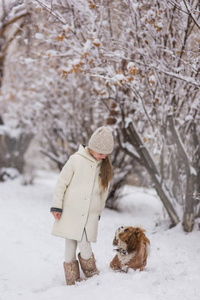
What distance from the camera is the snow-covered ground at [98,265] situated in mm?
2807

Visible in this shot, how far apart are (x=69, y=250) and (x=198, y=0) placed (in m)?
3.56

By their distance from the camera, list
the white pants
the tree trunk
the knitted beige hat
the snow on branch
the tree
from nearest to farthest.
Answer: the knitted beige hat → the white pants → the tree → the snow on branch → the tree trunk

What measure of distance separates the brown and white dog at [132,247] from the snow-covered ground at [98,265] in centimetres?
11

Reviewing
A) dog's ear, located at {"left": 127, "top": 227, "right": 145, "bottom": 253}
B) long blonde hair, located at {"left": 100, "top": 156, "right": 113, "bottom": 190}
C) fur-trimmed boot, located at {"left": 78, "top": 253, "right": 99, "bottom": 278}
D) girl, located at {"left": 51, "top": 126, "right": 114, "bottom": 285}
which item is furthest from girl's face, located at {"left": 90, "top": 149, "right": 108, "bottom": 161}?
fur-trimmed boot, located at {"left": 78, "top": 253, "right": 99, "bottom": 278}

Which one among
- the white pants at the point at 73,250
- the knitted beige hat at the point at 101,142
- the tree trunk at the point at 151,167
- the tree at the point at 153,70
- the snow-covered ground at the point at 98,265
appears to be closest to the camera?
the snow-covered ground at the point at 98,265

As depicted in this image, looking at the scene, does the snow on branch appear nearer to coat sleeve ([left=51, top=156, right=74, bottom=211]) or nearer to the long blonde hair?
the long blonde hair

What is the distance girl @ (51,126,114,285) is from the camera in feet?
10.2

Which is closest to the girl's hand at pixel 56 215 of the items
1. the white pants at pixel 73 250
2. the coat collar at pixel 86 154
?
the white pants at pixel 73 250

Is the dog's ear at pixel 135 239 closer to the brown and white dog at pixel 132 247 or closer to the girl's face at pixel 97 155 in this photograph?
the brown and white dog at pixel 132 247

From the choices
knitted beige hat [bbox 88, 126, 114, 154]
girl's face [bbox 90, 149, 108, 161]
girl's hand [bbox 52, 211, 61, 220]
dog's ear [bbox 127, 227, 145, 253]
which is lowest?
dog's ear [bbox 127, 227, 145, 253]

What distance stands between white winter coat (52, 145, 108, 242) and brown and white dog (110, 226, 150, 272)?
320 mm

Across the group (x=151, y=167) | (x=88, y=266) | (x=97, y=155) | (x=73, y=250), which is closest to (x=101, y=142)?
(x=97, y=155)

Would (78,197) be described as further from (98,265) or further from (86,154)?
(98,265)

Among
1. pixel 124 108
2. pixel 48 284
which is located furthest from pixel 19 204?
pixel 48 284
